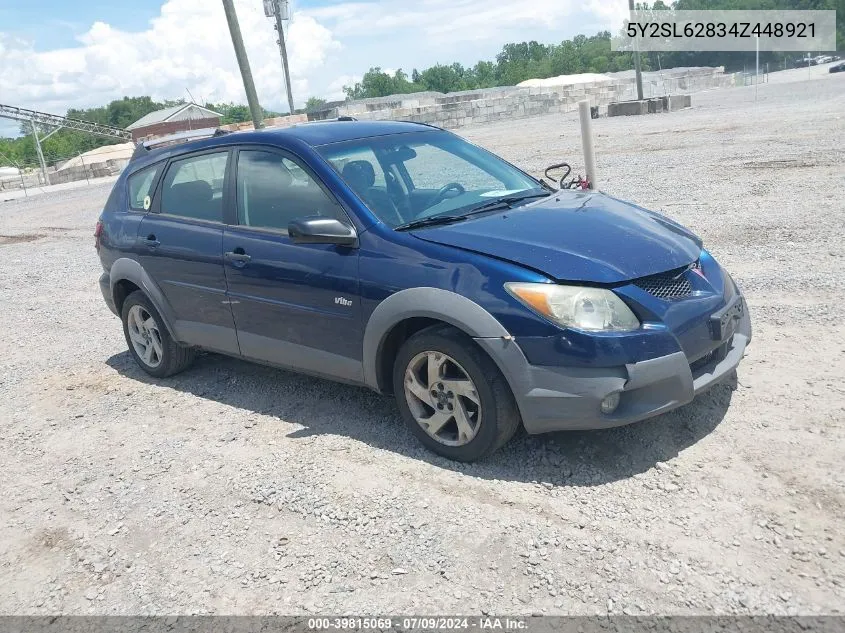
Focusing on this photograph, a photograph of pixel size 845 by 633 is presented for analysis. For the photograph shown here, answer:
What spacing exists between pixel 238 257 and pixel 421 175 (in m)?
1.25

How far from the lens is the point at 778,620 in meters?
2.72

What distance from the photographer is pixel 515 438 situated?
433 cm

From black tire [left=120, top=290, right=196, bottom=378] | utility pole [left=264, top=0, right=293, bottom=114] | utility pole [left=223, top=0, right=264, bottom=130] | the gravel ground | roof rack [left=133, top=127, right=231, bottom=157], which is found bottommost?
the gravel ground

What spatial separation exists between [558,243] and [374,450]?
1547 millimetres

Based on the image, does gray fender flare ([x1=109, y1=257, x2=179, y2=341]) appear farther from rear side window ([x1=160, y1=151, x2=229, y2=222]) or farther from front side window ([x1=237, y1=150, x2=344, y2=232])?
front side window ([x1=237, y1=150, x2=344, y2=232])

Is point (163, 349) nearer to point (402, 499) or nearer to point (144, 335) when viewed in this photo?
point (144, 335)

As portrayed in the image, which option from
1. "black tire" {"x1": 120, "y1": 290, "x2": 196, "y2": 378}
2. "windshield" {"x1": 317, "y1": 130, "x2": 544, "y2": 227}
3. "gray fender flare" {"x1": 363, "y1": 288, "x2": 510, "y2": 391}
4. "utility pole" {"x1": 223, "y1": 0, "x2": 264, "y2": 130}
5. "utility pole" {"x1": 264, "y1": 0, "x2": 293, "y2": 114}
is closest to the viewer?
"gray fender flare" {"x1": 363, "y1": 288, "x2": 510, "y2": 391}

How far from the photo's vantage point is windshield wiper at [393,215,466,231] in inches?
170

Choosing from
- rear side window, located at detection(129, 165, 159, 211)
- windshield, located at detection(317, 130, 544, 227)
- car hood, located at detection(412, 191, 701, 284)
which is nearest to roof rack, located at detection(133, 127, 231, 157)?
rear side window, located at detection(129, 165, 159, 211)

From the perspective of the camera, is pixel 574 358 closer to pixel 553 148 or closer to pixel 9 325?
pixel 9 325

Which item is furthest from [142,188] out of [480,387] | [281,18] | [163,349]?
[281,18]

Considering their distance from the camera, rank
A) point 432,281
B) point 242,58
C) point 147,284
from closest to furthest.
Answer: point 432,281 → point 147,284 → point 242,58

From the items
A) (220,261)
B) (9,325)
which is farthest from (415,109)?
(220,261)

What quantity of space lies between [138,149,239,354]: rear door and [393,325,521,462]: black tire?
1.70 metres
